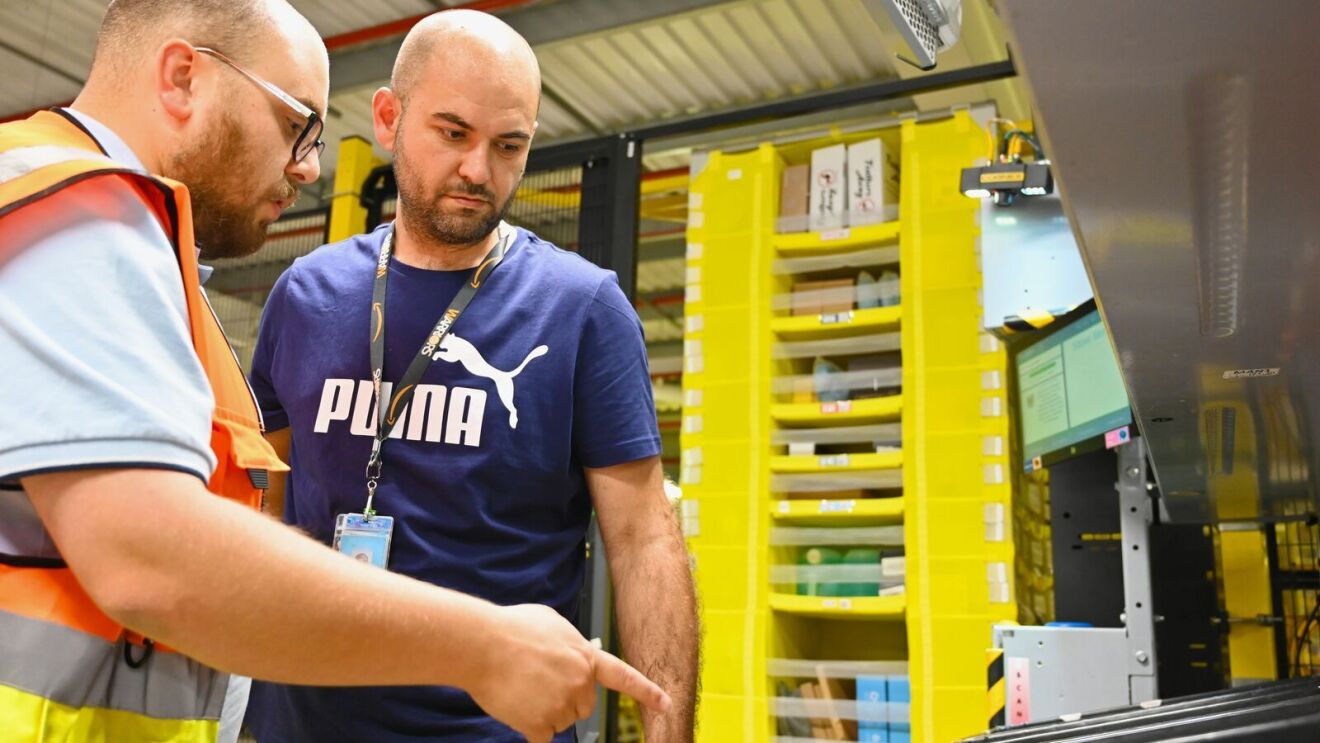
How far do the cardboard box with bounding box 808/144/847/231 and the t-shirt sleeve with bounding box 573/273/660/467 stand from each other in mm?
2988

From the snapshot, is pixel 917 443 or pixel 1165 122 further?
pixel 917 443

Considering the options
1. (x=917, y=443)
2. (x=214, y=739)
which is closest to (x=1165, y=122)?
(x=214, y=739)

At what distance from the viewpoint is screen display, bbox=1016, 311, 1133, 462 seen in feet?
10.5

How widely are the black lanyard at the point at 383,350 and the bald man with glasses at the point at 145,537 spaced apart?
19.7 inches

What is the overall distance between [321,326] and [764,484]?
2920mm

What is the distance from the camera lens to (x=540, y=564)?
1.54m

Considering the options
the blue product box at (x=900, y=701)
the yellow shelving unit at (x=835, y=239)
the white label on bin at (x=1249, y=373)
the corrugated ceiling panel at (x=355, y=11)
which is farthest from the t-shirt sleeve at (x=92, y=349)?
the corrugated ceiling panel at (x=355, y=11)

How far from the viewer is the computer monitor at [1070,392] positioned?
10.4 ft

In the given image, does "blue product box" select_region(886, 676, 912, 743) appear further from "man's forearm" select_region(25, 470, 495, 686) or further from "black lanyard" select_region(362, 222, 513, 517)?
"man's forearm" select_region(25, 470, 495, 686)

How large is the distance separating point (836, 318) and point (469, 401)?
3064mm

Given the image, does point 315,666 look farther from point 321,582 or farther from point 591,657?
point 591,657

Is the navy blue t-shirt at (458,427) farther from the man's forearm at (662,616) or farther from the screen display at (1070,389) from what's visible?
the screen display at (1070,389)

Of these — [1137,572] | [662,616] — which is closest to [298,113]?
[662,616]

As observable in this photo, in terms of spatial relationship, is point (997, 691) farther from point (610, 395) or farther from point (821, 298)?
point (610, 395)
